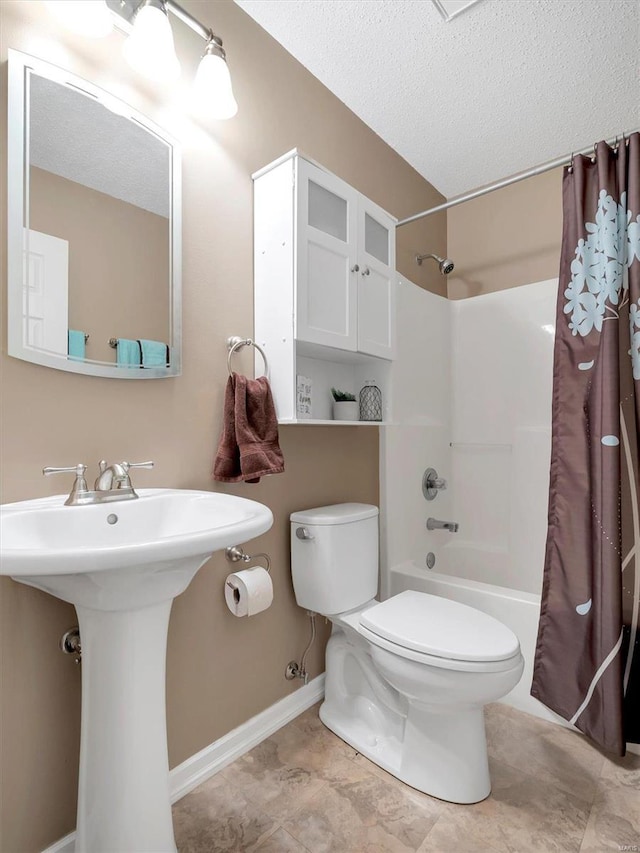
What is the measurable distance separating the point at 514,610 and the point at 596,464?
630 millimetres

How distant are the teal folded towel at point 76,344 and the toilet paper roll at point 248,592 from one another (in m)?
0.74

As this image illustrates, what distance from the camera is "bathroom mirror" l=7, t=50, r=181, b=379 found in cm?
105

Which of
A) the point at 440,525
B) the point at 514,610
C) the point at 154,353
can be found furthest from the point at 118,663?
the point at 440,525

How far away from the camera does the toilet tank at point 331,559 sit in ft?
5.24

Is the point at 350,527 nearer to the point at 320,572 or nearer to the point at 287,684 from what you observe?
the point at 320,572

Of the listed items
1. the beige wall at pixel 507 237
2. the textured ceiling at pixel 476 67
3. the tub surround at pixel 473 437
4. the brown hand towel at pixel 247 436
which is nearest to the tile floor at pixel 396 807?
the tub surround at pixel 473 437

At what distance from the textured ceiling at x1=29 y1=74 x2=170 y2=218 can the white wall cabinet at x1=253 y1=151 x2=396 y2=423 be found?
0.35 m

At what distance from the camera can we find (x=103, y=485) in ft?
3.61

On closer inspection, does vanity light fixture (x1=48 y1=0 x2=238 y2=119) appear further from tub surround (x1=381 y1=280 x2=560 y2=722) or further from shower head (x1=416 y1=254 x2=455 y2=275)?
shower head (x1=416 y1=254 x2=455 y2=275)

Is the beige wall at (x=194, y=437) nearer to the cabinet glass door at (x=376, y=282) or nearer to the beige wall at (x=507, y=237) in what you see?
the cabinet glass door at (x=376, y=282)

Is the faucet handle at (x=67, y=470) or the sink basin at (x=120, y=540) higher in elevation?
the faucet handle at (x=67, y=470)

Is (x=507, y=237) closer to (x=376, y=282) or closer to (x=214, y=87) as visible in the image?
(x=376, y=282)

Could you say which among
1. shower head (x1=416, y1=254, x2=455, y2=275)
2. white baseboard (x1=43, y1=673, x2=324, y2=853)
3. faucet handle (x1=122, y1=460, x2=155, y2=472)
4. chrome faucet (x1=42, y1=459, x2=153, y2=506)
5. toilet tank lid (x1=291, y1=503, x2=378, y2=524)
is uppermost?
shower head (x1=416, y1=254, x2=455, y2=275)

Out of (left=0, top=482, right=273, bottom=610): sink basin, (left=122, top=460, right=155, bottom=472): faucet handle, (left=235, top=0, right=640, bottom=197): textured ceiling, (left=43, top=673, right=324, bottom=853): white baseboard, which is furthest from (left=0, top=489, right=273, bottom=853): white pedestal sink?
(left=235, top=0, right=640, bottom=197): textured ceiling
